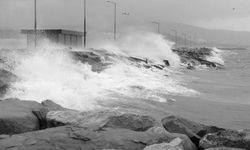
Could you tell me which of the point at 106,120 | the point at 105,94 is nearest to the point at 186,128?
the point at 106,120

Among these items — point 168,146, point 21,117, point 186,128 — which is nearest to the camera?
point 168,146

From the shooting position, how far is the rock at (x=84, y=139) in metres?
6.07

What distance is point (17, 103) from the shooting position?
30.7ft

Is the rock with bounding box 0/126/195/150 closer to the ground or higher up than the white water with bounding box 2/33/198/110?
higher up

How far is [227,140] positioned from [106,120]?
2.11 metres

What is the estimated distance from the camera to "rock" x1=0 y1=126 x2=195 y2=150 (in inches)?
239

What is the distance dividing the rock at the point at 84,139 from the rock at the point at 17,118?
4.22 ft

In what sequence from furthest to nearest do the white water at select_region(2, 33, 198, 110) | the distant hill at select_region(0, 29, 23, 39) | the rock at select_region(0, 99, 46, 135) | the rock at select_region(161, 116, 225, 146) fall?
1. the distant hill at select_region(0, 29, 23, 39)
2. the white water at select_region(2, 33, 198, 110)
3. the rock at select_region(161, 116, 225, 146)
4. the rock at select_region(0, 99, 46, 135)

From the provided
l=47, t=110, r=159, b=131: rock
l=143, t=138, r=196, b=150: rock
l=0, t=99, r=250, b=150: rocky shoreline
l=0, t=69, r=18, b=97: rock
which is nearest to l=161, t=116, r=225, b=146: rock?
l=0, t=99, r=250, b=150: rocky shoreline

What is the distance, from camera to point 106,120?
7.59m

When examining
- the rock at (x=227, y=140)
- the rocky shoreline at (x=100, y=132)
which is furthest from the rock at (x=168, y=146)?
the rock at (x=227, y=140)

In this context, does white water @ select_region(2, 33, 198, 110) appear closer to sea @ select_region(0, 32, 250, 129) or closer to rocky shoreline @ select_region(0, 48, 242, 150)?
sea @ select_region(0, 32, 250, 129)

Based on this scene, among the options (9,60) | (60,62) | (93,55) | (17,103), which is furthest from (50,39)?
(17,103)

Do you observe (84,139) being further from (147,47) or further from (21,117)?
(147,47)
